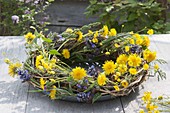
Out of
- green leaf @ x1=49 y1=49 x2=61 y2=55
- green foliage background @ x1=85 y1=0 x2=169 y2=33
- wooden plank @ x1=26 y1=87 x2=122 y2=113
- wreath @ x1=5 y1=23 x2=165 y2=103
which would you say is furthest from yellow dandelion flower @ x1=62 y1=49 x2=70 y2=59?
green foliage background @ x1=85 y1=0 x2=169 y2=33

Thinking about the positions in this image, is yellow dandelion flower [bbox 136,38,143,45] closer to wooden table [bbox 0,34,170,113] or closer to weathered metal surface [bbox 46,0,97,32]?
wooden table [bbox 0,34,170,113]

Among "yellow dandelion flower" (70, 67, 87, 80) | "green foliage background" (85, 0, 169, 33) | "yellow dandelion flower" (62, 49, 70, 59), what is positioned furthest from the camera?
"green foliage background" (85, 0, 169, 33)

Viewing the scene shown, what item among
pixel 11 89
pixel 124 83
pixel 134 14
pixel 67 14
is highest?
pixel 124 83

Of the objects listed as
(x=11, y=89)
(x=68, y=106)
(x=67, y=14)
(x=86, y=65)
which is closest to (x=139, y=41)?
(x=86, y=65)

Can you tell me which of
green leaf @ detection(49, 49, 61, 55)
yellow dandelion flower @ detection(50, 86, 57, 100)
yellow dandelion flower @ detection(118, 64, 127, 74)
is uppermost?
yellow dandelion flower @ detection(118, 64, 127, 74)

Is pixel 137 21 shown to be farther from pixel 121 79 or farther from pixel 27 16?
pixel 121 79

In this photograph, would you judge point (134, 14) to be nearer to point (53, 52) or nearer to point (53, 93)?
point (53, 52)

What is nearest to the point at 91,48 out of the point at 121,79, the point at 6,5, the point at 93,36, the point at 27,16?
the point at 93,36

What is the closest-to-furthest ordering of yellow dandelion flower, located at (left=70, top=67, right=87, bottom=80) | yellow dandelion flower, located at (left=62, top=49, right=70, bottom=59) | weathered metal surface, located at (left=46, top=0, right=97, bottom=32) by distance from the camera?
yellow dandelion flower, located at (left=70, top=67, right=87, bottom=80)
yellow dandelion flower, located at (left=62, top=49, right=70, bottom=59)
weathered metal surface, located at (left=46, top=0, right=97, bottom=32)

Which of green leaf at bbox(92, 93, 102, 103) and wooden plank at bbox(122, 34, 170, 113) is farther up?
green leaf at bbox(92, 93, 102, 103)

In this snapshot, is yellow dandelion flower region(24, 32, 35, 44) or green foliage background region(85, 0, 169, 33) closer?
yellow dandelion flower region(24, 32, 35, 44)
